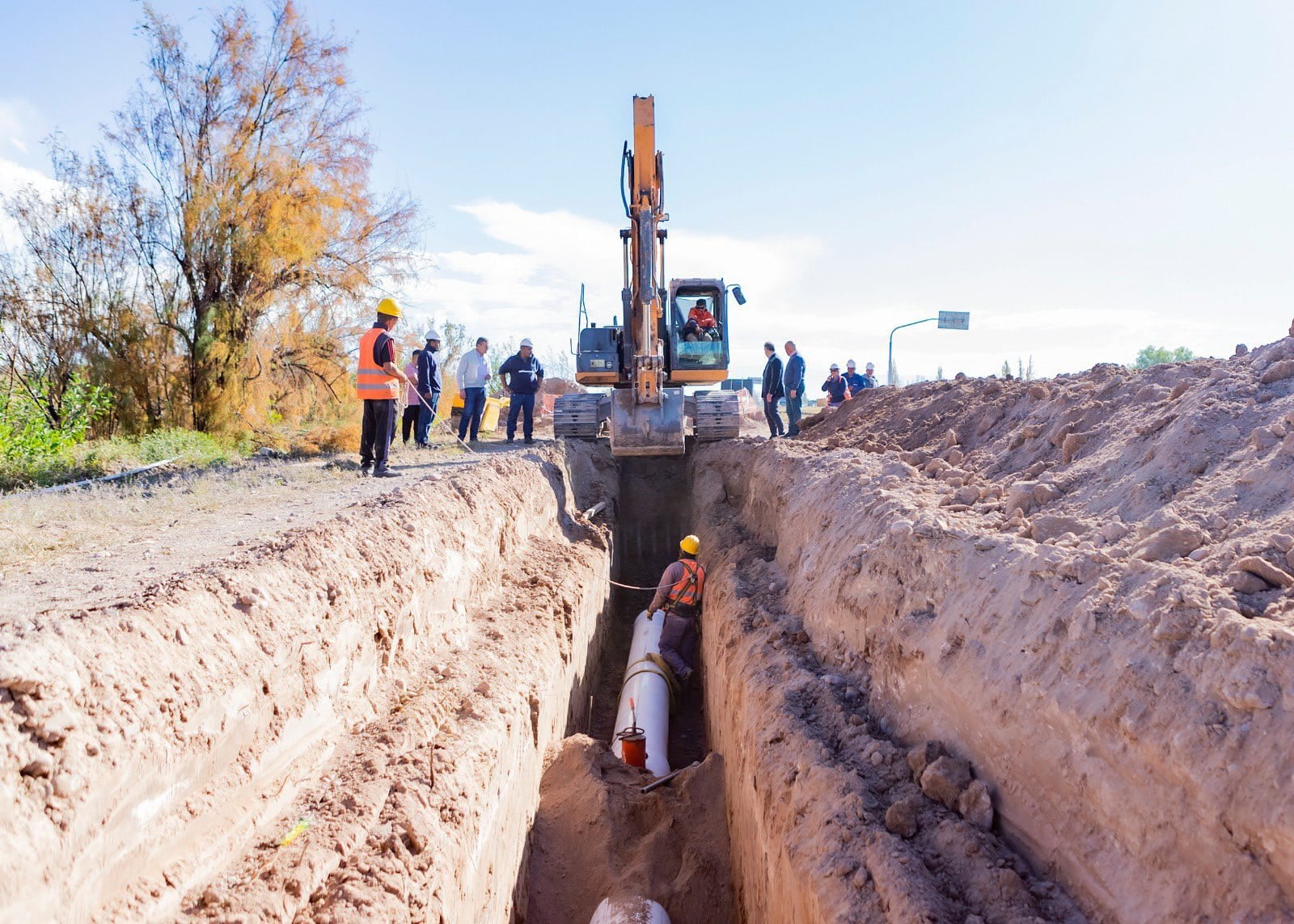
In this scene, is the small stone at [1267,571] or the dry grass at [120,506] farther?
the dry grass at [120,506]

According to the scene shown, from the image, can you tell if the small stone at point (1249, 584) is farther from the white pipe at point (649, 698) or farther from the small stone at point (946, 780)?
the white pipe at point (649, 698)

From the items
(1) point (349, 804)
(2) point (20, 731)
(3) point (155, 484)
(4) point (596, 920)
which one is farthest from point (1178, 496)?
(3) point (155, 484)

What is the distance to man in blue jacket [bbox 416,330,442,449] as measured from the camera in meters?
12.7

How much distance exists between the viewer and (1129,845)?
267 cm

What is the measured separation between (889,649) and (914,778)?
94cm

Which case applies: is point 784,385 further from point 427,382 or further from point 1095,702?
point 1095,702

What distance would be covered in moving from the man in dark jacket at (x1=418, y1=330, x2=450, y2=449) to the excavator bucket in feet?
9.61

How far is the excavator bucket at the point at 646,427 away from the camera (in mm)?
12023

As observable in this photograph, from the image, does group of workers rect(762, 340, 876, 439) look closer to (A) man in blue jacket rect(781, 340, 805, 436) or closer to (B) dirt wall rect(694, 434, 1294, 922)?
(A) man in blue jacket rect(781, 340, 805, 436)

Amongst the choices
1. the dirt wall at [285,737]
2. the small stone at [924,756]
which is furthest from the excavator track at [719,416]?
the small stone at [924,756]

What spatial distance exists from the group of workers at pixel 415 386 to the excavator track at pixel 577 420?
2.97 feet

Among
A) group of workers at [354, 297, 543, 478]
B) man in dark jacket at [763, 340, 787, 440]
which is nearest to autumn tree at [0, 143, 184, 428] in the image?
group of workers at [354, 297, 543, 478]

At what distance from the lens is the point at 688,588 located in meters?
8.77

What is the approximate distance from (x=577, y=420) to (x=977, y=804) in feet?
36.3
